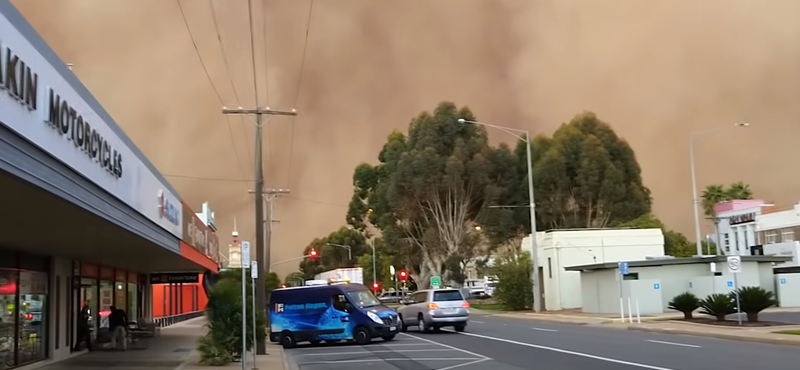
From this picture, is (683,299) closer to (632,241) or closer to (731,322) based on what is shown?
(731,322)

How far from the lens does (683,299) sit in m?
36.1

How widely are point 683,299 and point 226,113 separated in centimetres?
2021

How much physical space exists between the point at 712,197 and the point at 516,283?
53.8 metres

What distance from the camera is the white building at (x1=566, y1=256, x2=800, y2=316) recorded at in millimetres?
43812

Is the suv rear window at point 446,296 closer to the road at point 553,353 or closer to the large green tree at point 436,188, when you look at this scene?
the road at point 553,353

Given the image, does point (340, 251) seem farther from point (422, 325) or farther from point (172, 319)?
point (422, 325)

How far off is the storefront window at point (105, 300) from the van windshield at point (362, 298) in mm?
9473

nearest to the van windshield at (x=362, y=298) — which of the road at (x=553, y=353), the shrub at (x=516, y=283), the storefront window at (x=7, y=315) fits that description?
the road at (x=553, y=353)

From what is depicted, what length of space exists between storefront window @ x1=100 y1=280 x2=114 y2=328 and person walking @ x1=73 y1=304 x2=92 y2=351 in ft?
11.6

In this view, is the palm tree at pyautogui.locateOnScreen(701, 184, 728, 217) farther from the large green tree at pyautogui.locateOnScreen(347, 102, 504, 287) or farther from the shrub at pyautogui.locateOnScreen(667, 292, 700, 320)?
the shrub at pyautogui.locateOnScreen(667, 292, 700, 320)

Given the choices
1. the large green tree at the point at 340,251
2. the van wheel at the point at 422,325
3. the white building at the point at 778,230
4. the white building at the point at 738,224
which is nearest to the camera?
the van wheel at the point at 422,325

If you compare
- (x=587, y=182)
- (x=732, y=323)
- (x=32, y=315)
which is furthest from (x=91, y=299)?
(x=587, y=182)

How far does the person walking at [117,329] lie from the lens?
94.9 ft

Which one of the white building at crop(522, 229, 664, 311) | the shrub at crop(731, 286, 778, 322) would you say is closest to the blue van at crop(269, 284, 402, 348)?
the shrub at crop(731, 286, 778, 322)
